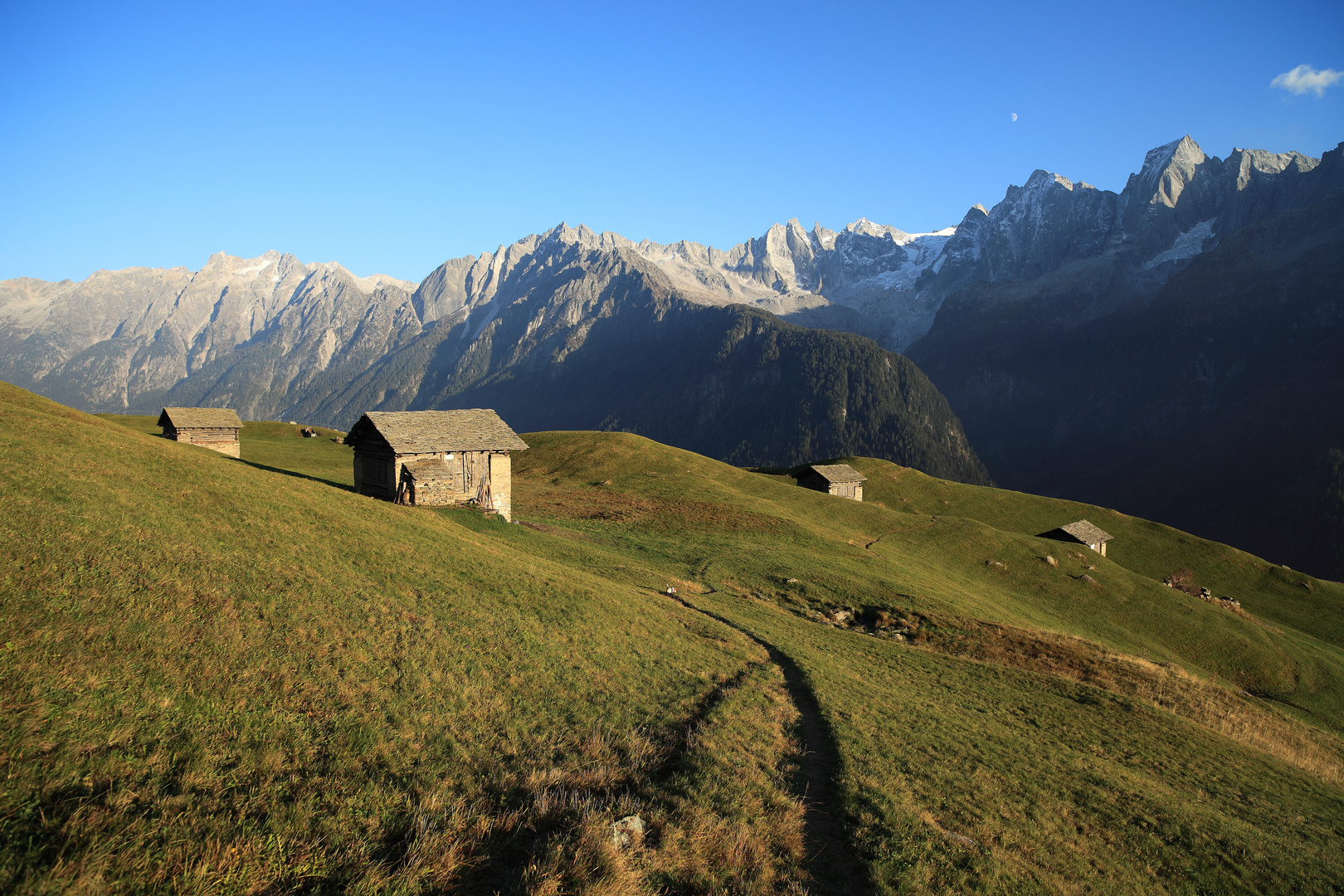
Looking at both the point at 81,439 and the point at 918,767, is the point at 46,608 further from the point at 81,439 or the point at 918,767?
the point at 918,767

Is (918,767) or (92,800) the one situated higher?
(92,800)

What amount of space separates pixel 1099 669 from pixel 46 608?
134ft

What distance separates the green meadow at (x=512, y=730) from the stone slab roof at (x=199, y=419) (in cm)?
3784

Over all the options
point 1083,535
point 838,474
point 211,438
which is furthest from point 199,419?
point 1083,535

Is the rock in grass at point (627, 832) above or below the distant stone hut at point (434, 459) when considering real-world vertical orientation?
below

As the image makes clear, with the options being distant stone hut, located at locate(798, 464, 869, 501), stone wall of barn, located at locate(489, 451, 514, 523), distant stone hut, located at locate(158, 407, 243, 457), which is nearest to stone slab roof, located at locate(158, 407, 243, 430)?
distant stone hut, located at locate(158, 407, 243, 457)

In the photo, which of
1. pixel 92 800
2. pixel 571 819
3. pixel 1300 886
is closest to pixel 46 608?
pixel 92 800

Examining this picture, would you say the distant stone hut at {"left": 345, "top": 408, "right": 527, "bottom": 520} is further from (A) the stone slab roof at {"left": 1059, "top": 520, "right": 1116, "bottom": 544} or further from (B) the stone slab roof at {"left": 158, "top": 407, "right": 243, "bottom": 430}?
(A) the stone slab roof at {"left": 1059, "top": 520, "right": 1116, "bottom": 544}

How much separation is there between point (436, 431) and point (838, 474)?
197ft

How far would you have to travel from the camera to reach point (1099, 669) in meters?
31.9

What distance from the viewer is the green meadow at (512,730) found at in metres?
9.32

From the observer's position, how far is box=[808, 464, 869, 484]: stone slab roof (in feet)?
289

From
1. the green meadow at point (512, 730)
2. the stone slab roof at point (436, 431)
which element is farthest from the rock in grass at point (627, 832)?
the stone slab roof at point (436, 431)

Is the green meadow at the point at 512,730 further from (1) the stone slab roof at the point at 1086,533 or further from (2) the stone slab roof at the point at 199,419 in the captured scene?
(1) the stone slab roof at the point at 1086,533
